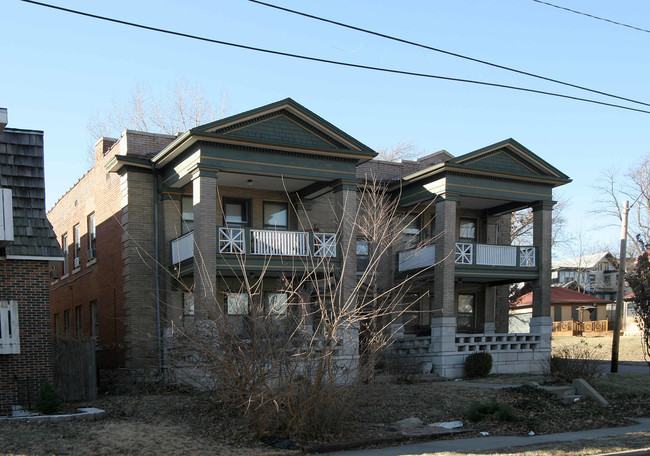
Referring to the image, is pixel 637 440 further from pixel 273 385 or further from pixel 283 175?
pixel 283 175

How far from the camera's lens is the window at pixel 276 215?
24078 mm

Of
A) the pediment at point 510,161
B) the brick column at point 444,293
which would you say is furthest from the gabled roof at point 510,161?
the brick column at point 444,293

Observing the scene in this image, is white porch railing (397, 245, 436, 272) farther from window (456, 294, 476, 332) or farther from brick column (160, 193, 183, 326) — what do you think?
brick column (160, 193, 183, 326)

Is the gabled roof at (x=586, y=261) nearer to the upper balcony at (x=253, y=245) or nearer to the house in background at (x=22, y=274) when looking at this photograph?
the upper balcony at (x=253, y=245)

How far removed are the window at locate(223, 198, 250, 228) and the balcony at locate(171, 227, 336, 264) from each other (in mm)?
1544

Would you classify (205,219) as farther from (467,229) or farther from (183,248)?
(467,229)

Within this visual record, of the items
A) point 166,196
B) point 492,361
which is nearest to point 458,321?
point 492,361

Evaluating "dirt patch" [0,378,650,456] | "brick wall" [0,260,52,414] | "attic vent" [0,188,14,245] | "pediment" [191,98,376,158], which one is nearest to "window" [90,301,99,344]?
"dirt patch" [0,378,650,456]

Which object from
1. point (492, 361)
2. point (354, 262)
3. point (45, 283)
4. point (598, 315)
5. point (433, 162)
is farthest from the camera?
point (598, 315)

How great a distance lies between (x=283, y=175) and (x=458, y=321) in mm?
10921

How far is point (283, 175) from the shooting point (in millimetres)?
21281

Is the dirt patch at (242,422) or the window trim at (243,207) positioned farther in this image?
the window trim at (243,207)

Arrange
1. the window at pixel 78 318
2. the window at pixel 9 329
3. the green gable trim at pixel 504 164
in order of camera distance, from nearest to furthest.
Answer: the window at pixel 9 329
the green gable trim at pixel 504 164
the window at pixel 78 318

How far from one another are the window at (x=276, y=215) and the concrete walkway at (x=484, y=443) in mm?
12872
